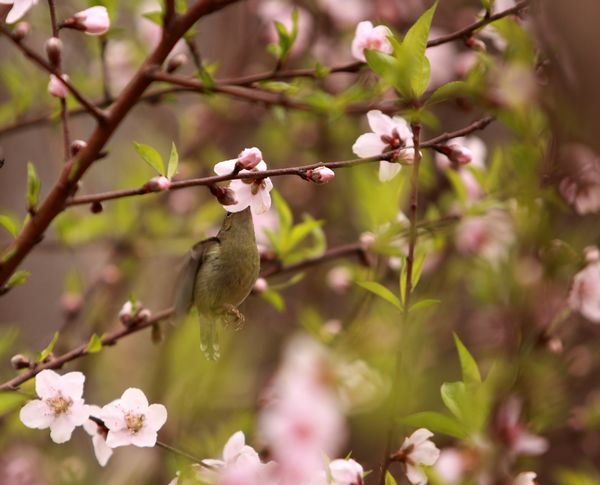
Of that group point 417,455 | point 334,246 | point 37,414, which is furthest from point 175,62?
point 334,246

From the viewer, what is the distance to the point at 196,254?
921 millimetres

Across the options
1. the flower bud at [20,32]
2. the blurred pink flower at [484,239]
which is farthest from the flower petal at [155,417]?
the blurred pink flower at [484,239]

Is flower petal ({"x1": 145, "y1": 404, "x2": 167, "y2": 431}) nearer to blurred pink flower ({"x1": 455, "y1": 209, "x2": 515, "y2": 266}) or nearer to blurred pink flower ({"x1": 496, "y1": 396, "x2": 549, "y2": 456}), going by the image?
blurred pink flower ({"x1": 496, "y1": 396, "x2": 549, "y2": 456})

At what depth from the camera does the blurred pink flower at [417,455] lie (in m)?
0.85

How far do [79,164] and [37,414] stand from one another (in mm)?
282

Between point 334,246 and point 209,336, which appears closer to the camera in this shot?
point 209,336

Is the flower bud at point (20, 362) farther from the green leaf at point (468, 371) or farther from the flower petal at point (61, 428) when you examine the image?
the green leaf at point (468, 371)

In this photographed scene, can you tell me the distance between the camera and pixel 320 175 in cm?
81

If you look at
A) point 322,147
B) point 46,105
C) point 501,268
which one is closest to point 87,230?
point 46,105

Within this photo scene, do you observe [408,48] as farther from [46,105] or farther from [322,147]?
[322,147]

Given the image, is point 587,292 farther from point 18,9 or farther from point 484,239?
point 18,9

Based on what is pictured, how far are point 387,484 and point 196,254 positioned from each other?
1.08ft

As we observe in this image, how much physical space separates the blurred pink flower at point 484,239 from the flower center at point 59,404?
77cm

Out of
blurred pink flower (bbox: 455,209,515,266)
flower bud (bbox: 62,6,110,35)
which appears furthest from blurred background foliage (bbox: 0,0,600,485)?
flower bud (bbox: 62,6,110,35)
